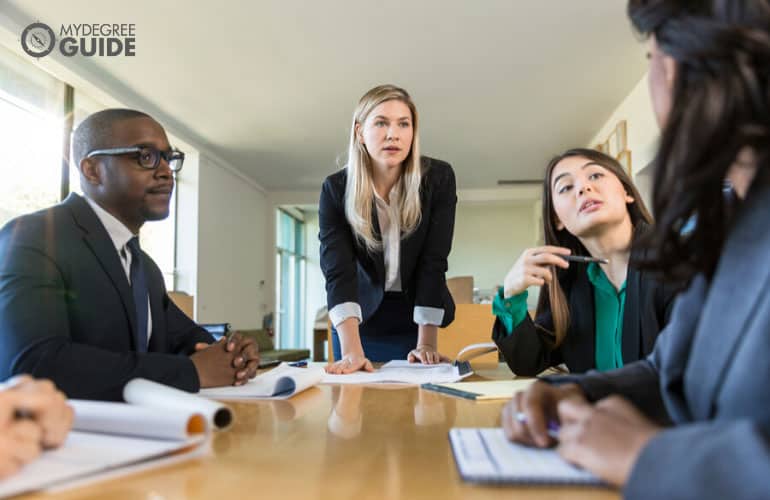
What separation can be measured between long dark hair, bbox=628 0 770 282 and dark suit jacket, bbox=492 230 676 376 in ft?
2.81

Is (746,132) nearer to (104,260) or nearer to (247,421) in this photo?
(247,421)

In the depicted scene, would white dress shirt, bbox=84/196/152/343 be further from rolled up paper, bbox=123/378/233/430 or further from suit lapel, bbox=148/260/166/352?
rolled up paper, bbox=123/378/233/430

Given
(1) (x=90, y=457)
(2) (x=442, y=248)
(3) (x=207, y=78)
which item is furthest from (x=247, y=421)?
(3) (x=207, y=78)

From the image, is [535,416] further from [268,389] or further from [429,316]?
[429,316]

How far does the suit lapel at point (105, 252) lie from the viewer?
1290mm

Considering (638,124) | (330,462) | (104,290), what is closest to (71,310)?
(104,290)

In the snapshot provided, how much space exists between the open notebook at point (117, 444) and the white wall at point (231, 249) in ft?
25.1

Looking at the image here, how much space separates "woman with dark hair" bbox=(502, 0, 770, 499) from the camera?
1.51 ft

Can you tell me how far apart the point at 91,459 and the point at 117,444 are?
0.06m

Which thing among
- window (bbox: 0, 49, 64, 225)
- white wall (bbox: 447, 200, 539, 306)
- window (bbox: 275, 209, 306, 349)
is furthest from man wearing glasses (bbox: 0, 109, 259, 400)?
white wall (bbox: 447, 200, 539, 306)

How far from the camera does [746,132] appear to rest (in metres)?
0.52

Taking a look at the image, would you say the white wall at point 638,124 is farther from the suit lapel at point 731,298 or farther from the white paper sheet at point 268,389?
the suit lapel at point 731,298

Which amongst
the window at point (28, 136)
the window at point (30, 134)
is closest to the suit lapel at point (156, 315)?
the window at point (30, 134)

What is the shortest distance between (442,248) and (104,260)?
1230mm
